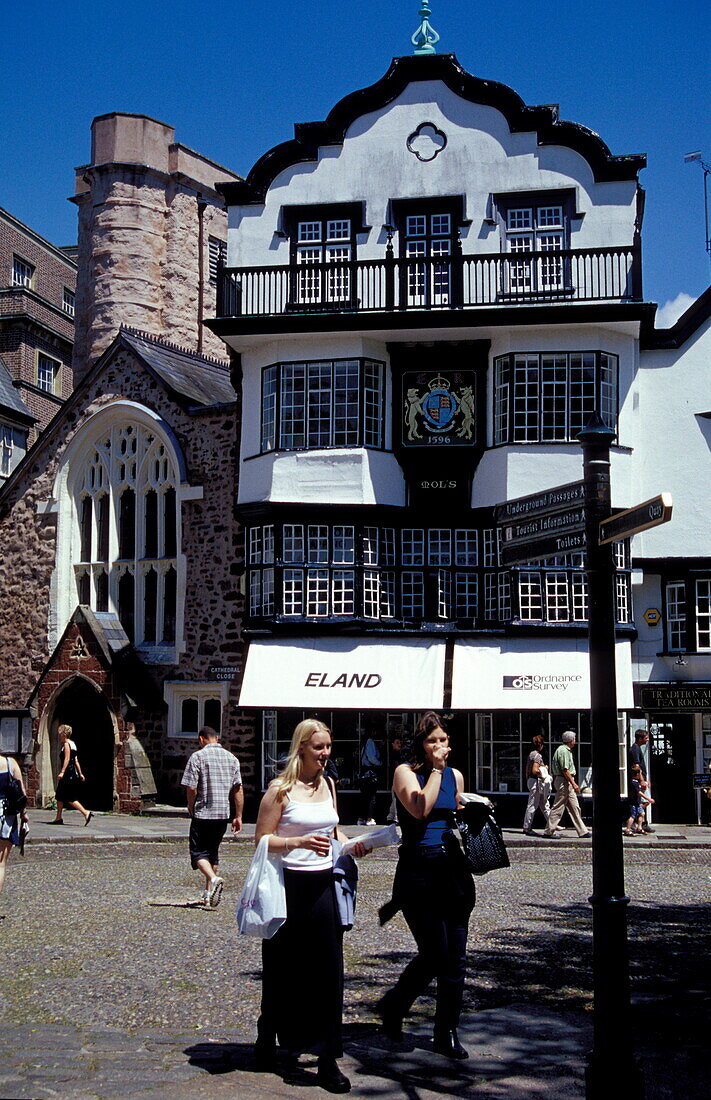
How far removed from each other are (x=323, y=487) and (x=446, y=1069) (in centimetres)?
1892

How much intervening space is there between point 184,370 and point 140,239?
616 centimetres

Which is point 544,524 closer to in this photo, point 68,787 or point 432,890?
point 432,890

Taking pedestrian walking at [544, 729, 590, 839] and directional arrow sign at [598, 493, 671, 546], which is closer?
directional arrow sign at [598, 493, 671, 546]

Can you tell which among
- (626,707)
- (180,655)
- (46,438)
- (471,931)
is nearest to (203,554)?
(180,655)

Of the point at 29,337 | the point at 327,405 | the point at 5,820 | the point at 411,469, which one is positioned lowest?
the point at 5,820

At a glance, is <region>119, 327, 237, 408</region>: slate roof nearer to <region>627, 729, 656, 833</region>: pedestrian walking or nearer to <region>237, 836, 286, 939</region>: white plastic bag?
<region>627, 729, 656, 833</region>: pedestrian walking

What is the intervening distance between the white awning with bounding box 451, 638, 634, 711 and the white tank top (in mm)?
16604

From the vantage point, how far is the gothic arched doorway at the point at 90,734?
27.5m

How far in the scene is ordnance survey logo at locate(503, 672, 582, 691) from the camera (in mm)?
23625

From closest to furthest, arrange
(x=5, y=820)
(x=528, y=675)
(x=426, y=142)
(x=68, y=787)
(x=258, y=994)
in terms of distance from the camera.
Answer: (x=258, y=994) < (x=5, y=820) < (x=68, y=787) < (x=528, y=675) < (x=426, y=142)

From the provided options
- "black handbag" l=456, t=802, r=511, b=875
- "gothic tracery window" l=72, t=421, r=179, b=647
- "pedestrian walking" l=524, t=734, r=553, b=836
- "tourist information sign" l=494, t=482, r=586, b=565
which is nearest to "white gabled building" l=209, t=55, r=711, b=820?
"pedestrian walking" l=524, t=734, r=553, b=836

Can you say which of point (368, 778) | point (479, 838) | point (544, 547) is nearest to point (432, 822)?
point (479, 838)

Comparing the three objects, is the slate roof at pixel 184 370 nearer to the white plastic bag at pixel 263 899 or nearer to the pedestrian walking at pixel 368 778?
the pedestrian walking at pixel 368 778

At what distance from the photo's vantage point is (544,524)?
24.1ft
